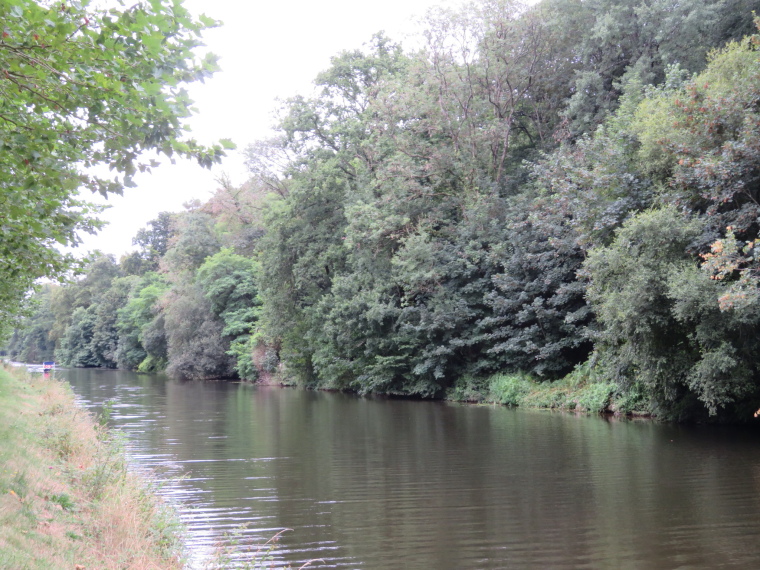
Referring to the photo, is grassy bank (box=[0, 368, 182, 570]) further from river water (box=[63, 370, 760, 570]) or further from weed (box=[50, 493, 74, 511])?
river water (box=[63, 370, 760, 570])

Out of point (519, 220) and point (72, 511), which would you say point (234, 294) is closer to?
point (519, 220)

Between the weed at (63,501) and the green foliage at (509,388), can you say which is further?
the green foliage at (509,388)

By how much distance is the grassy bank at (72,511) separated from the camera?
239 inches

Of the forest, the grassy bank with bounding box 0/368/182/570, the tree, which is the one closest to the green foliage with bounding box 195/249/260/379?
the forest

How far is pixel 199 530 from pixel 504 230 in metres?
22.9

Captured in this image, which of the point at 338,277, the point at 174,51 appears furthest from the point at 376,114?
the point at 174,51

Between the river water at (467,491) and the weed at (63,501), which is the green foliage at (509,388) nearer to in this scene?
the river water at (467,491)

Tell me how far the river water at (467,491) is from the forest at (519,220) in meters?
3.65

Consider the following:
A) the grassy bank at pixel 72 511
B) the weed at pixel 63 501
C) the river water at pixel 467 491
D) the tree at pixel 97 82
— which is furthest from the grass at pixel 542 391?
the tree at pixel 97 82

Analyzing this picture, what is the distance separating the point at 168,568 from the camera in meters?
6.54

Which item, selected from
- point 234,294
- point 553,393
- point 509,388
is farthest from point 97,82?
point 234,294

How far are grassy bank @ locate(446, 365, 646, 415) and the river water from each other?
61.5 inches

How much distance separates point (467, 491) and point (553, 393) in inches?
623

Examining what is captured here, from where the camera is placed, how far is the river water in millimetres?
8250
